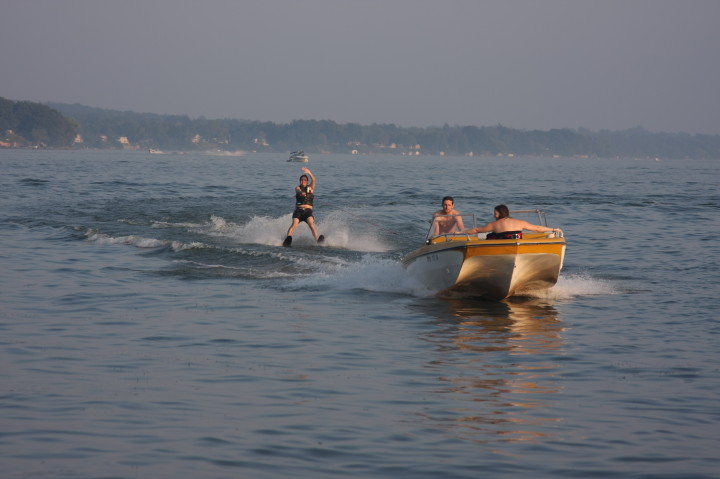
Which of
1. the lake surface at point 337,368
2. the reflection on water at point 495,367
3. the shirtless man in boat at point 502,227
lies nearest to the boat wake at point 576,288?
the lake surface at point 337,368

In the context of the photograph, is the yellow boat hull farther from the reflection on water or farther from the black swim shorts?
the black swim shorts

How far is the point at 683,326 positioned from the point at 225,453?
350 inches

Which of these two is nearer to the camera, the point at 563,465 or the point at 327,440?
the point at 563,465

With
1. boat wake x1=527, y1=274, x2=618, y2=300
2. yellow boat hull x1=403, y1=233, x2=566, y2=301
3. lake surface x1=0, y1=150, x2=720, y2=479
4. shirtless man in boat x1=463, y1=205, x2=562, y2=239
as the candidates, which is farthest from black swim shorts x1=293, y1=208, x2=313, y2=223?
shirtless man in boat x1=463, y1=205, x2=562, y2=239

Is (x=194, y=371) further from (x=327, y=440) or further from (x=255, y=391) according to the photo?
(x=327, y=440)

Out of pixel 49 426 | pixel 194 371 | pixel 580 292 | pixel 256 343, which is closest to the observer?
pixel 49 426

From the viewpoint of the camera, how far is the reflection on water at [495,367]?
9039 millimetres

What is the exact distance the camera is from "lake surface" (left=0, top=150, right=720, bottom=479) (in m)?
8.00

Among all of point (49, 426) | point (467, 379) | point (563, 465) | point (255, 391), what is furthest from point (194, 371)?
point (563, 465)

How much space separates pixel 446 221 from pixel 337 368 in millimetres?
7230

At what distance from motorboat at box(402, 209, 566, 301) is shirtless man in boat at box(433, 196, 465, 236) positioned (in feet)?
1.26

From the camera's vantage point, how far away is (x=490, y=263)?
16.3 meters

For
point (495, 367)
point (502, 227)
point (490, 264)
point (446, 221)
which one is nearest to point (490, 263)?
point (490, 264)

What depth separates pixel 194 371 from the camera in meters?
10.8
